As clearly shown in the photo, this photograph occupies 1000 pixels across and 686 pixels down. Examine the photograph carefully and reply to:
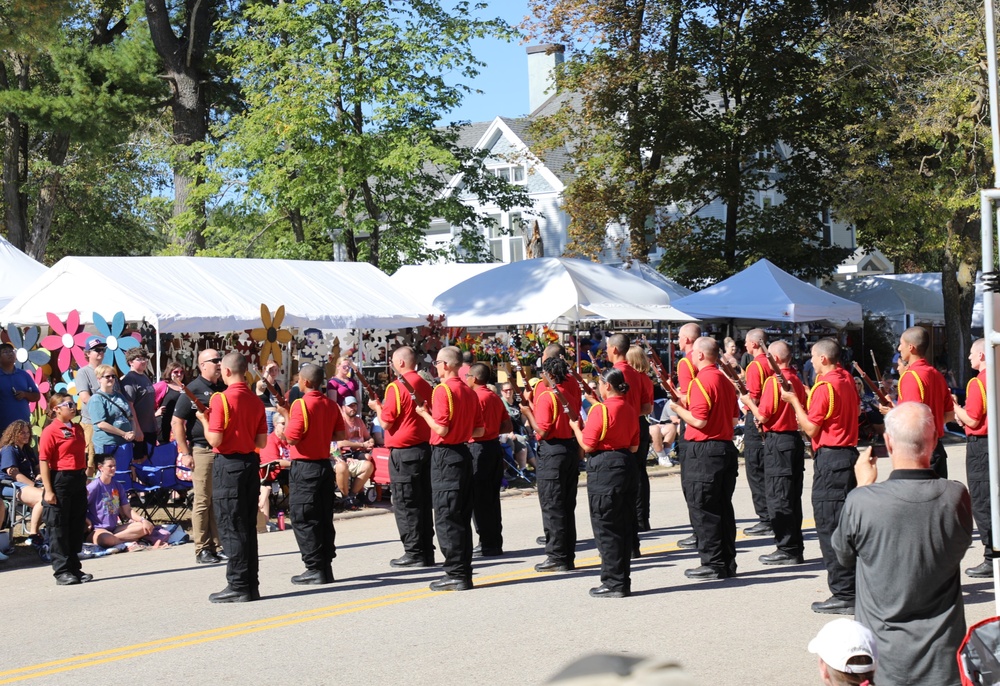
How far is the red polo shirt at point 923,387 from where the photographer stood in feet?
30.4

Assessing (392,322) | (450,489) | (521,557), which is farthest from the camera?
(392,322)

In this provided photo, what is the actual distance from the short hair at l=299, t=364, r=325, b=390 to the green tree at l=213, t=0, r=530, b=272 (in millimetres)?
15922

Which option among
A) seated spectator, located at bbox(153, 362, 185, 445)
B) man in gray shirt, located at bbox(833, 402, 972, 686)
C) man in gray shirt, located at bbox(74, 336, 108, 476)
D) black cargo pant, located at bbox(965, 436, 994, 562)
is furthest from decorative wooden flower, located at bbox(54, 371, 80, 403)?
man in gray shirt, located at bbox(833, 402, 972, 686)

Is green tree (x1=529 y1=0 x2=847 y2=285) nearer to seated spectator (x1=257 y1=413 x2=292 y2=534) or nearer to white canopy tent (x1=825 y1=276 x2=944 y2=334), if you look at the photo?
white canopy tent (x1=825 y1=276 x2=944 y2=334)

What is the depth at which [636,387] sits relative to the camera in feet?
37.3

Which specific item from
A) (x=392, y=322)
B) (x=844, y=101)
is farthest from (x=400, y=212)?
(x=844, y=101)

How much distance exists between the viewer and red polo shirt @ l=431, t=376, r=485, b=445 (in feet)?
32.1

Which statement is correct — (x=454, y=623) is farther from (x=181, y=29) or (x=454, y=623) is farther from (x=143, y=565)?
(x=181, y=29)

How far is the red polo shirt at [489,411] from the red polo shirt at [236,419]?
89.0 inches

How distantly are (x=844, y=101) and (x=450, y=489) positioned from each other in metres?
24.8

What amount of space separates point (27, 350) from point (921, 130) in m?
18.2

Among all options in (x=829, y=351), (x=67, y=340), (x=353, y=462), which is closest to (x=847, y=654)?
(x=829, y=351)

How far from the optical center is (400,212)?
91.1 ft

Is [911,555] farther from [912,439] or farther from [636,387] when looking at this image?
[636,387]
